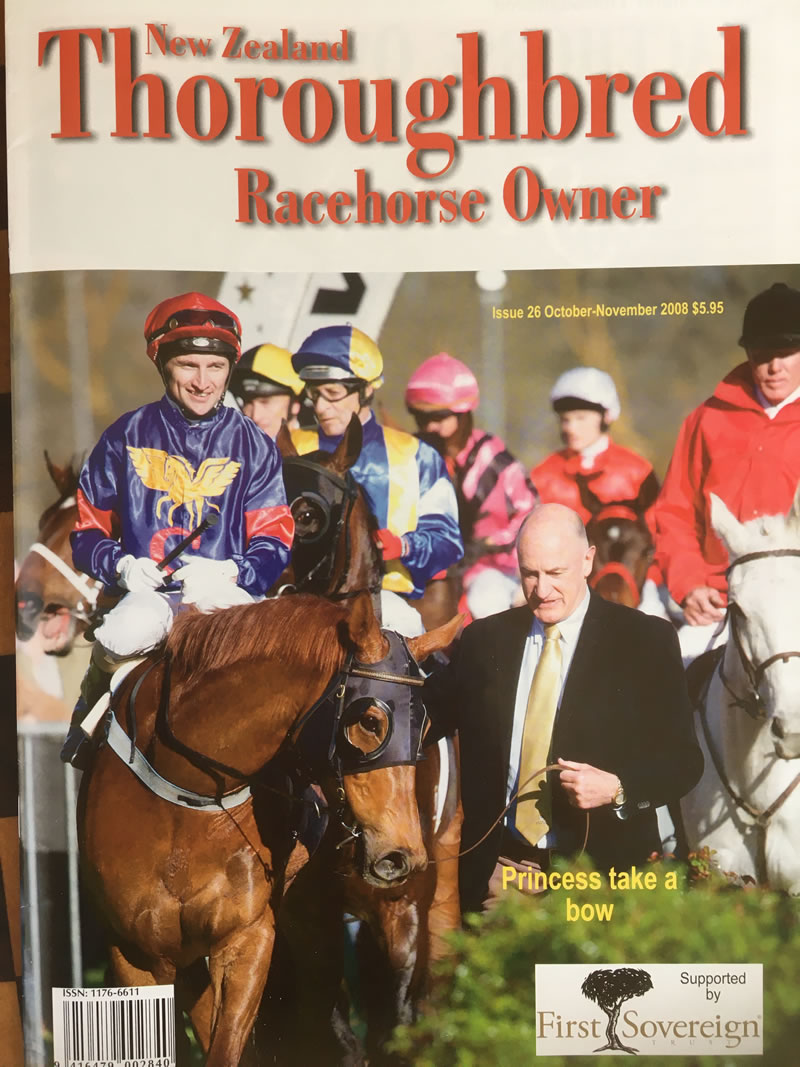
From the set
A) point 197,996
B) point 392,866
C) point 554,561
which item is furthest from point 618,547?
point 197,996

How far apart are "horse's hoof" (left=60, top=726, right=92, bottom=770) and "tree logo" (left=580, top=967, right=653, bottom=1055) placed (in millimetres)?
761

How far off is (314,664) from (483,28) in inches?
35.2

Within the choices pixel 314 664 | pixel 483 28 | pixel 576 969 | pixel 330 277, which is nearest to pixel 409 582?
pixel 314 664

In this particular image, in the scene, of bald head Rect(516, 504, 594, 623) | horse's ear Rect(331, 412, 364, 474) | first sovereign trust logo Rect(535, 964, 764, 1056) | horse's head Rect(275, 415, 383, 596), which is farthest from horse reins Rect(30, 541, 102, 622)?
first sovereign trust logo Rect(535, 964, 764, 1056)

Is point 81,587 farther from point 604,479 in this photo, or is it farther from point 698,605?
point 698,605

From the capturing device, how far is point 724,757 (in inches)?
51.7

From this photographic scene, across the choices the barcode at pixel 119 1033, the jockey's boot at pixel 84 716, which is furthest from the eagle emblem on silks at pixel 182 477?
the barcode at pixel 119 1033

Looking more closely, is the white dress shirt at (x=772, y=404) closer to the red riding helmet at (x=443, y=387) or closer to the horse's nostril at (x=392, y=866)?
the red riding helmet at (x=443, y=387)

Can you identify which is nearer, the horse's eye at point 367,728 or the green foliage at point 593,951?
the horse's eye at point 367,728

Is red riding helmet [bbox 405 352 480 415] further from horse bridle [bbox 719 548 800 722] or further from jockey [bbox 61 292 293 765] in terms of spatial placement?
horse bridle [bbox 719 548 800 722]

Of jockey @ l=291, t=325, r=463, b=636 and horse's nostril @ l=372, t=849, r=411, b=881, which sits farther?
jockey @ l=291, t=325, r=463, b=636

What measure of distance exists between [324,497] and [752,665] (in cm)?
64

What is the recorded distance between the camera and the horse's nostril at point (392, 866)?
116 centimetres

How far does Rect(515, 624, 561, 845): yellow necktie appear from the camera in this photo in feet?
4.29
